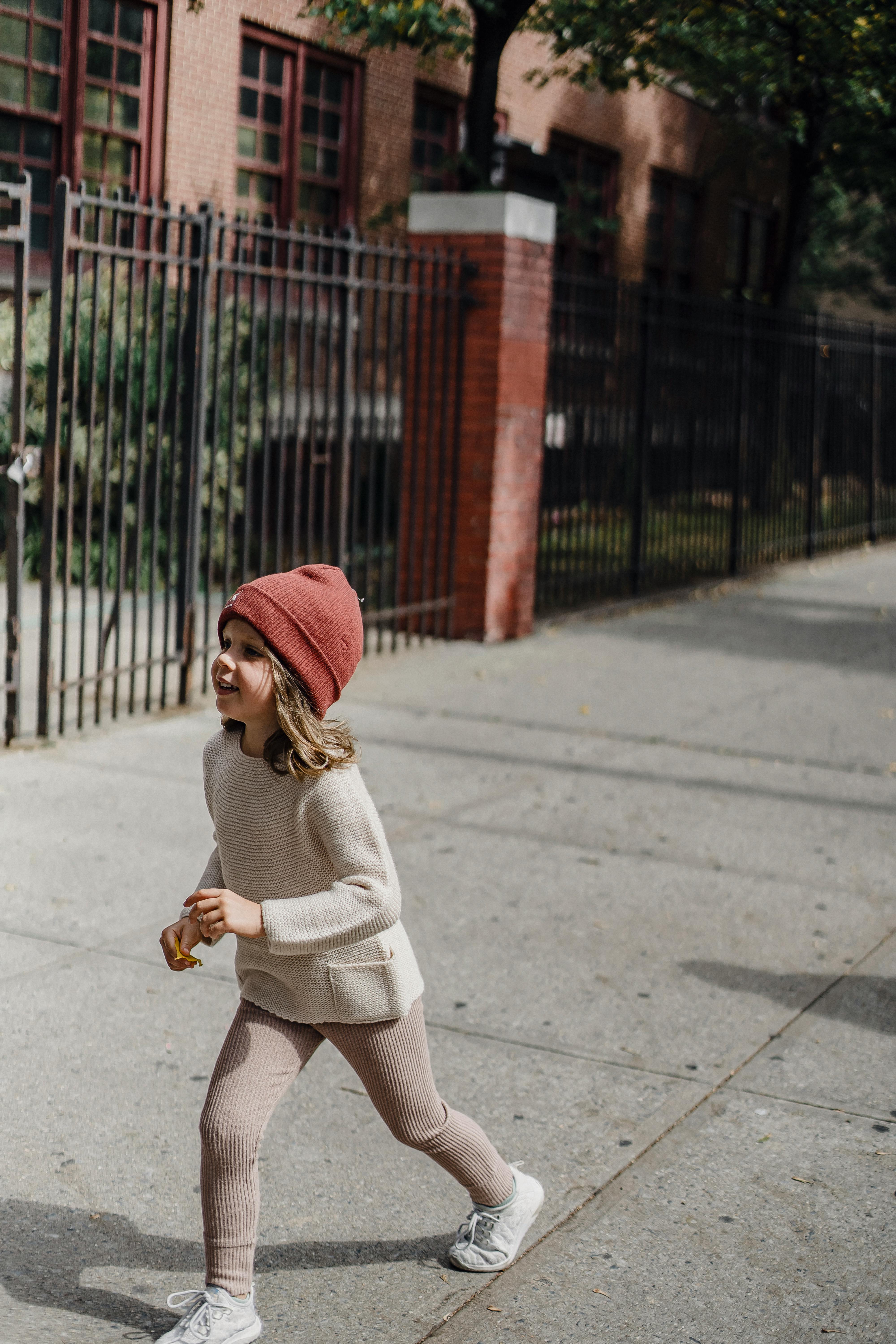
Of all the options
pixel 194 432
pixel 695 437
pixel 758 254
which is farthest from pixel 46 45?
pixel 758 254

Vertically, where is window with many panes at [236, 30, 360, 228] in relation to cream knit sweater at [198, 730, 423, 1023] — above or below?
above

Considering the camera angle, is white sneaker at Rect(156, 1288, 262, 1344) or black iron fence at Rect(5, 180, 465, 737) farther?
black iron fence at Rect(5, 180, 465, 737)

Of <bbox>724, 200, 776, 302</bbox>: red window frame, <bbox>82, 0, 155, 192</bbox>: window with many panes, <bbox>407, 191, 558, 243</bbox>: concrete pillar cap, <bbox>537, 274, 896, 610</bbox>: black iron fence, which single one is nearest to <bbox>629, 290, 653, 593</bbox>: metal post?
<bbox>537, 274, 896, 610</bbox>: black iron fence

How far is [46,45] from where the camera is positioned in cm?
1311

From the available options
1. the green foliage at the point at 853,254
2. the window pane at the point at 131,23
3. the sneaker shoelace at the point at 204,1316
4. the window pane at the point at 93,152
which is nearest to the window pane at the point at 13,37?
the window pane at the point at 93,152

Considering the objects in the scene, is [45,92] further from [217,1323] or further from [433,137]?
[217,1323]

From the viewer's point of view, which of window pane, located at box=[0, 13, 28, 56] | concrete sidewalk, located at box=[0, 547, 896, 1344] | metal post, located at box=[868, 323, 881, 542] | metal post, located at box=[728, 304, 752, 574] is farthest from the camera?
metal post, located at box=[868, 323, 881, 542]

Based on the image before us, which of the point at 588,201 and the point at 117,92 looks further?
the point at 588,201

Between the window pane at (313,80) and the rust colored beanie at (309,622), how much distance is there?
14.4m

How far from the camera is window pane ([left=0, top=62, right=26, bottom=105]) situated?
12.7 meters

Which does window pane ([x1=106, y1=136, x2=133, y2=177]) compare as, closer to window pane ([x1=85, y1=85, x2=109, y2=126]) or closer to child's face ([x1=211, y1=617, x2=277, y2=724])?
window pane ([x1=85, y1=85, x2=109, y2=126])

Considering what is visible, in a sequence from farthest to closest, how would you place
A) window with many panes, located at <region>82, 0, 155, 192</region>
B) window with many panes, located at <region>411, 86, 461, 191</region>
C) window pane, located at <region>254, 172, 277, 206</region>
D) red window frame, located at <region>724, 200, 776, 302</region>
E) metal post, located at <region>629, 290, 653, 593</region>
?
1. red window frame, located at <region>724, 200, 776, 302</region>
2. window with many panes, located at <region>411, 86, 461, 191</region>
3. window pane, located at <region>254, 172, 277, 206</region>
4. window with many panes, located at <region>82, 0, 155, 192</region>
5. metal post, located at <region>629, 290, 653, 593</region>

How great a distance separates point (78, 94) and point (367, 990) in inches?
469

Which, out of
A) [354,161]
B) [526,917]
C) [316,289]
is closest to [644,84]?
[354,161]
